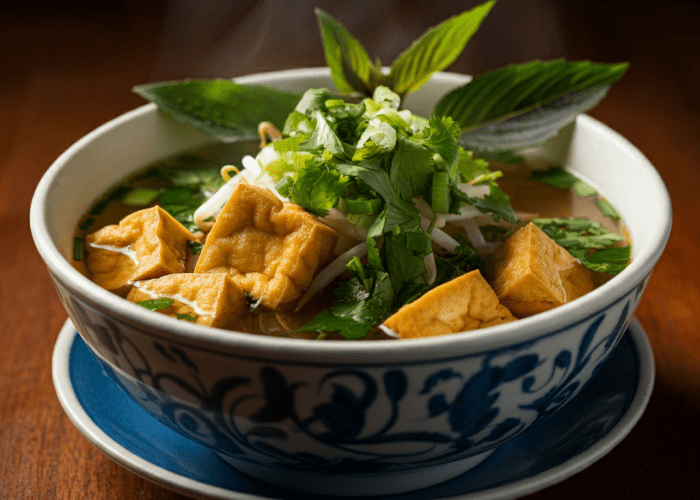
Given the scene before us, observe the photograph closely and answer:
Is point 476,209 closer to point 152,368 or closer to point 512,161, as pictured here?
point 512,161

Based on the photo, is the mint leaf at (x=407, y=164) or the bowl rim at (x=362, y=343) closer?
the bowl rim at (x=362, y=343)

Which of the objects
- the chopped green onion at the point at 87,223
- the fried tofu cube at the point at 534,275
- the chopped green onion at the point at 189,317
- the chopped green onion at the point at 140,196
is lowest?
the chopped green onion at the point at 140,196

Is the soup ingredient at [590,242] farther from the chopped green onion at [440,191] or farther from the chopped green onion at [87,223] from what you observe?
the chopped green onion at [87,223]

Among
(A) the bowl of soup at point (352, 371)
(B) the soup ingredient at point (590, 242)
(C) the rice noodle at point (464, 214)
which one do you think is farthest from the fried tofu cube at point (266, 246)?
(B) the soup ingredient at point (590, 242)

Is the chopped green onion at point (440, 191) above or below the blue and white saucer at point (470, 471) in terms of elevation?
above

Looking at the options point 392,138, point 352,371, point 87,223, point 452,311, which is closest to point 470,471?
point 452,311
